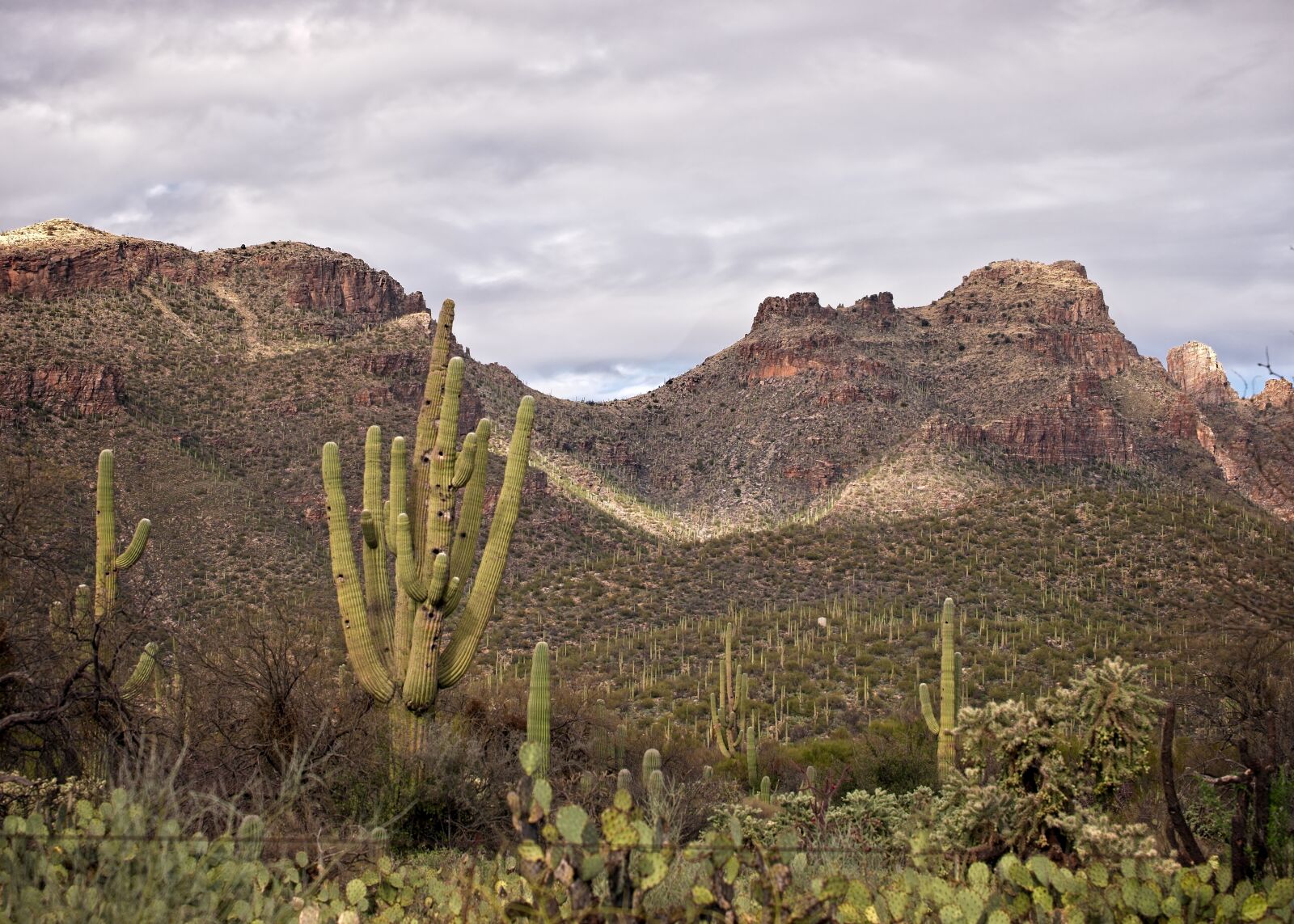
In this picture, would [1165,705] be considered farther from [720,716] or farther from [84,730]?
[720,716]

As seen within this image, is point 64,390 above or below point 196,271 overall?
below

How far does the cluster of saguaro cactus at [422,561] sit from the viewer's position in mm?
12805

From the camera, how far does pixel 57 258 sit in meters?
58.3

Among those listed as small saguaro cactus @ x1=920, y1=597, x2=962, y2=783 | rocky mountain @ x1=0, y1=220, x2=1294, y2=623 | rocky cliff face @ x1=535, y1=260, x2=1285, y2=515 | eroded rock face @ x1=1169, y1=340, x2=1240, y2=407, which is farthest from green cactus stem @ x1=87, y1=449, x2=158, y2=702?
eroded rock face @ x1=1169, y1=340, x2=1240, y2=407

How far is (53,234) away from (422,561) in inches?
2441

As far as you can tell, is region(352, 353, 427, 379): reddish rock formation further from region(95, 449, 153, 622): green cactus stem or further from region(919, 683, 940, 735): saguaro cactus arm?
region(919, 683, 940, 735): saguaro cactus arm

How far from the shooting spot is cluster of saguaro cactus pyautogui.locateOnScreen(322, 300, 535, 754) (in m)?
12.8

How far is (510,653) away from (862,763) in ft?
49.1

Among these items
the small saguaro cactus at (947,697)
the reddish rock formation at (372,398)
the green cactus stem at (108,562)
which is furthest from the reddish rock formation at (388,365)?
the small saguaro cactus at (947,697)

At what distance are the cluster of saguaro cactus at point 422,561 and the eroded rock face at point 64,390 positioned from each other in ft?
115

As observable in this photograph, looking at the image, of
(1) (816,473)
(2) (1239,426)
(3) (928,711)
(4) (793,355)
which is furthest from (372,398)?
(2) (1239,426)

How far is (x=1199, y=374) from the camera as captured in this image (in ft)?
348

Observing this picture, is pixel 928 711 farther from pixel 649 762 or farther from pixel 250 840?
pixel 250 840

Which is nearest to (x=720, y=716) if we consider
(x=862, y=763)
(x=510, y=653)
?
(x=862, y=763)
